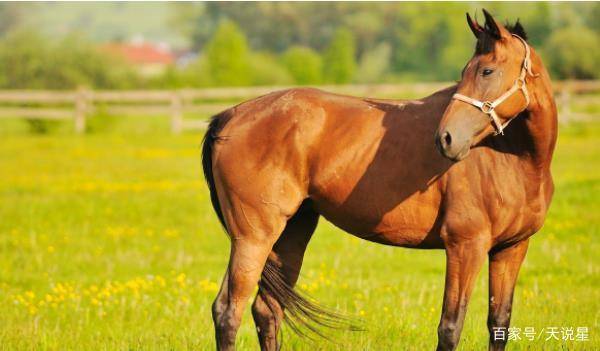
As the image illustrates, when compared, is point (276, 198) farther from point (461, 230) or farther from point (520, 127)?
point (520, 127)

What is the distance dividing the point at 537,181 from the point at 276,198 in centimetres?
166

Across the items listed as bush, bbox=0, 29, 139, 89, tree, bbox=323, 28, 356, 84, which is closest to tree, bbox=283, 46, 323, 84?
tree, bbox=323, 28, 356, 84

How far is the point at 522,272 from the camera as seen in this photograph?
9.64 metres

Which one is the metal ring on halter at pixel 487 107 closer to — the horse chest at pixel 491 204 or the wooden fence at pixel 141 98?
the horse chest at pixel 491 204

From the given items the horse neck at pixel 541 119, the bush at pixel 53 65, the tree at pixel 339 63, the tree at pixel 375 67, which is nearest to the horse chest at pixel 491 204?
the horse neck at pixel 541 119

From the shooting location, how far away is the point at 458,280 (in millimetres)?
5367

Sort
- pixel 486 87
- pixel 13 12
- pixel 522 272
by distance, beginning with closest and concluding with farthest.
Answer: pixel 486 87, pixel 522 272, pixel 13 12

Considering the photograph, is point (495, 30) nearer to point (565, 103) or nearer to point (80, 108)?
point (80, 108)

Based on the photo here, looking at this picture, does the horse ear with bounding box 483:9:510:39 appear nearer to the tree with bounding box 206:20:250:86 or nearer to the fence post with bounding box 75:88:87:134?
the fence post with bounding box 75:88:87:134

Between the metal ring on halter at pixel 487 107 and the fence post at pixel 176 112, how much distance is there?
2894 centimetres

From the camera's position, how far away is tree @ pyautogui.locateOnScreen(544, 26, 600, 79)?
52.7m

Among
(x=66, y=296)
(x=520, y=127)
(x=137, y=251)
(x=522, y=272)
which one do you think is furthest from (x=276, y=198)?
(x=137, y=251)

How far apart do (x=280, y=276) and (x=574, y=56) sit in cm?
5062

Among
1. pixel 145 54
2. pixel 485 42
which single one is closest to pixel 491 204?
pixel 485 42
